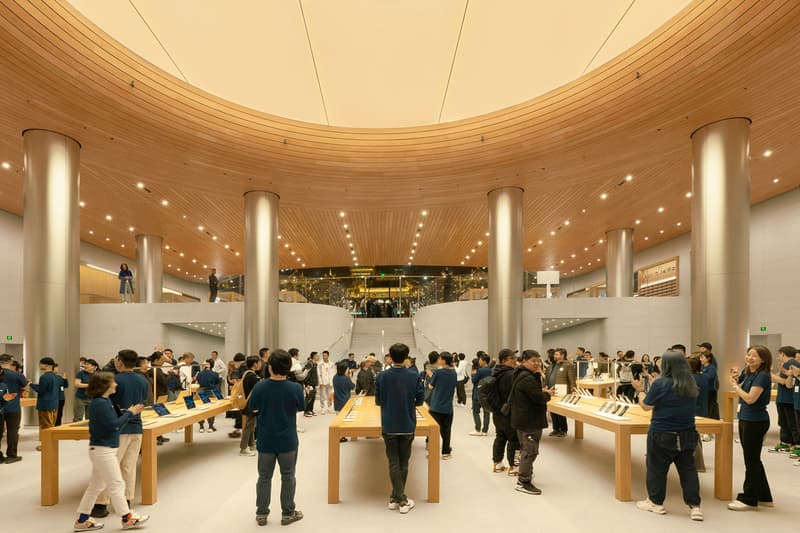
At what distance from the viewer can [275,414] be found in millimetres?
4660

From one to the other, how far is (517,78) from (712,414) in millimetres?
7613

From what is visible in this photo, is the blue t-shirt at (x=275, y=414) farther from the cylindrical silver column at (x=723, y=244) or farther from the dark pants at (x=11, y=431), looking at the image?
the cylindrical silver column at (x=723, y=244)

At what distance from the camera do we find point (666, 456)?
16.4 feet

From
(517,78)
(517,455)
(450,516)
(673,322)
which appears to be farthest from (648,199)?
(450,516)

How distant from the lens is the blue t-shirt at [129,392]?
505 centimetres

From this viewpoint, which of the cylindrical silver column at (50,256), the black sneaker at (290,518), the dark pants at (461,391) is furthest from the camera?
the dark pants at (461,391)

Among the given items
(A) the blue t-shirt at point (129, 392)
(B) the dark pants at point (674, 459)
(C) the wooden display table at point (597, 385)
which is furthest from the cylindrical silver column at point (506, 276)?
(A) the blue t-shirt at point (129, 392)

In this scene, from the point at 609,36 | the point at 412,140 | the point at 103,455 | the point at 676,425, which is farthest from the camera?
the point at 412,140

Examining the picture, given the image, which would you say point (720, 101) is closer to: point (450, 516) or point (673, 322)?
point (673, 322)

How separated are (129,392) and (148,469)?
0.95 metres

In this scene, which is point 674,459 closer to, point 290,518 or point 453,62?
point 290,518

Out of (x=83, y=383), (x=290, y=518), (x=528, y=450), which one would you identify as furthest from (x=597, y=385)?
(x=83, y=383)

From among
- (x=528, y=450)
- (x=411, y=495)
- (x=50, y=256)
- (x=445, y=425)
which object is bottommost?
(x=411, y=495)

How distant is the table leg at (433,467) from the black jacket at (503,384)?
128cm
